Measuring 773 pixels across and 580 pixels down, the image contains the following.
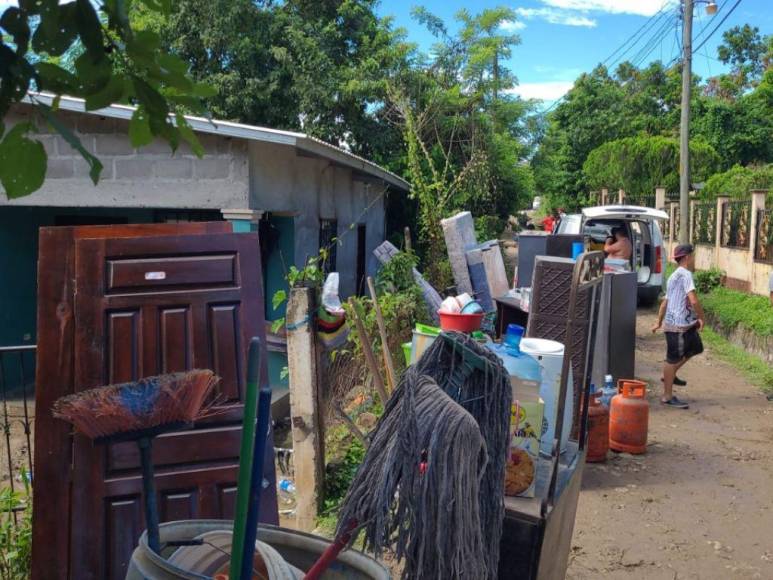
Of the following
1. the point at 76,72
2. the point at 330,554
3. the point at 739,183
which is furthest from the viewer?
the point at 739,183

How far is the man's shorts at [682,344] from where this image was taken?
7.46 m

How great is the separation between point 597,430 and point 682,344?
2479 millimetres

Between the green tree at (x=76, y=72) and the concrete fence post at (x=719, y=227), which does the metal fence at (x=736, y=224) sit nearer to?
the concrete fence post at (x=719, y=227)

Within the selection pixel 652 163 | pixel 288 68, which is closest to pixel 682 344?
pixel 288 68

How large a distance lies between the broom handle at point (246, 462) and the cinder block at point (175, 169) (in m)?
5.80

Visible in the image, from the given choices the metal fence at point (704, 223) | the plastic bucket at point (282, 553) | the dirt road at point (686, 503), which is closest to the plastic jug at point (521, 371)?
the plastic bucket at point (282, 553)

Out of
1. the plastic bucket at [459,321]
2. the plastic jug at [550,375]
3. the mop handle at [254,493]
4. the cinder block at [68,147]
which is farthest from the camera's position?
the cinder block at [68,147]

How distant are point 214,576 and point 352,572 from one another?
0.39 meters

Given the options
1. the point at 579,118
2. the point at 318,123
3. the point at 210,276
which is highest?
the point at 579,118

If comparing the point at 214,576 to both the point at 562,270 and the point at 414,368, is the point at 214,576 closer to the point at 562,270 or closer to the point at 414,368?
the point at 414,368

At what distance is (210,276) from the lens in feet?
10.7

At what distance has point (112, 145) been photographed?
7027 mm

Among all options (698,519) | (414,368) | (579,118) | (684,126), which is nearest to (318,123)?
(684,126)

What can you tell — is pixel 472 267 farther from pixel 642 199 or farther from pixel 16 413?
pixel 642 199
